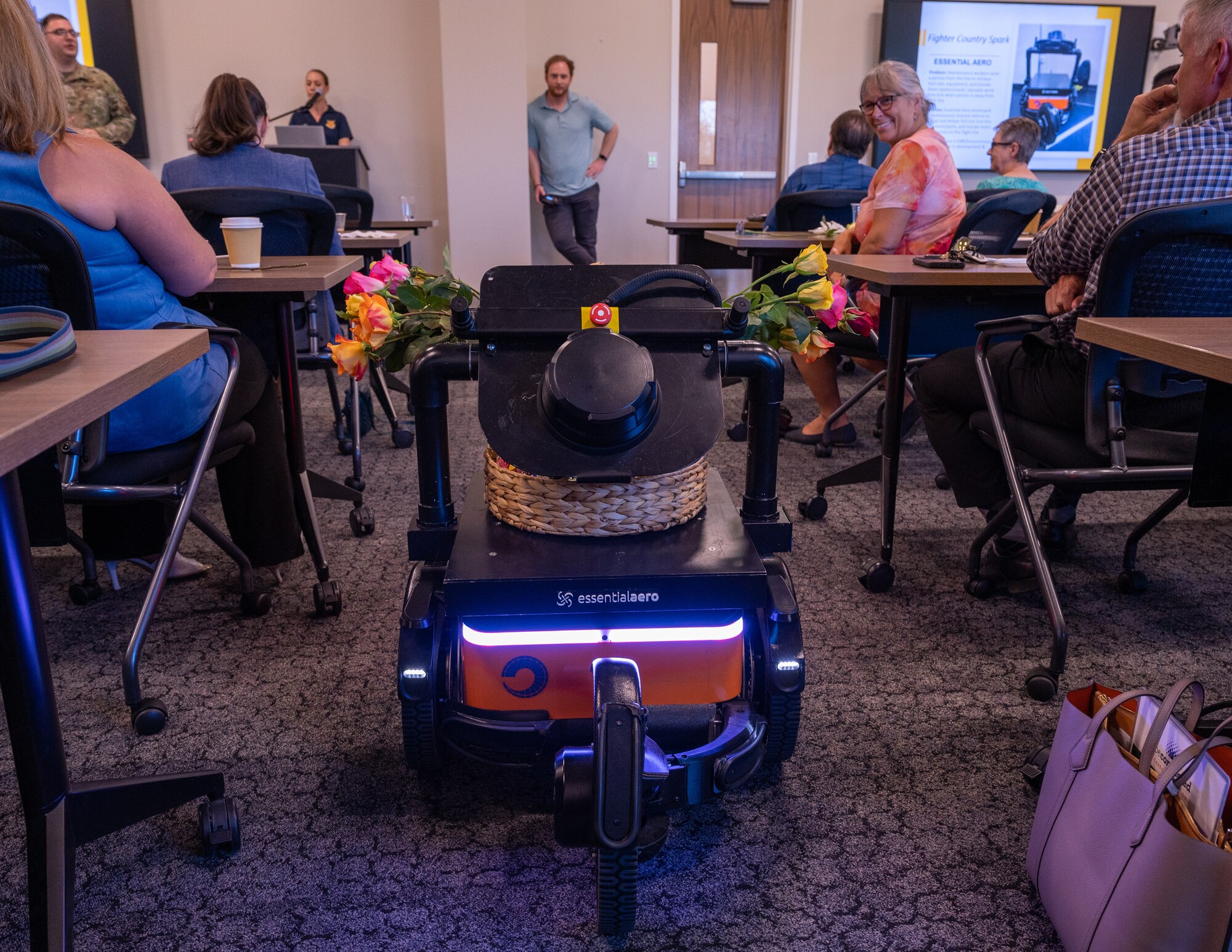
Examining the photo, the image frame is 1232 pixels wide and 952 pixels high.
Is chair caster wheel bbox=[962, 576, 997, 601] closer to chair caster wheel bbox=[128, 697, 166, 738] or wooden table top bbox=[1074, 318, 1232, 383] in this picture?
wooden table top bbox=[1074, 318, 1232, 383]

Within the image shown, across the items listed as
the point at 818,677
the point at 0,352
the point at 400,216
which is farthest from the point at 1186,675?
the point at 400,216

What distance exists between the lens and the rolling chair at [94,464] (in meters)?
1.04

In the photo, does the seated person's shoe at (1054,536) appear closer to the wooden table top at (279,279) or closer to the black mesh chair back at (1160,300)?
the black mesh chair back at (1160,300)

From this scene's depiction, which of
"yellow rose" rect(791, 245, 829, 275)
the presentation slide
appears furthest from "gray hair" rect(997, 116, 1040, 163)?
"yellow rose" rect(791, 245, 829, 275)

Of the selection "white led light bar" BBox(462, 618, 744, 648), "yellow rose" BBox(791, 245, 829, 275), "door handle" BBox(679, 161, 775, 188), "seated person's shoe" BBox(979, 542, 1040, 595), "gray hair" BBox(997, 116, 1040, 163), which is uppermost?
"gray hair" BBox(997, 116, 1040, 163)

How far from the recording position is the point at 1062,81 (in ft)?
23.1

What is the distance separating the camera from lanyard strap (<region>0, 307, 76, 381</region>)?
809mm

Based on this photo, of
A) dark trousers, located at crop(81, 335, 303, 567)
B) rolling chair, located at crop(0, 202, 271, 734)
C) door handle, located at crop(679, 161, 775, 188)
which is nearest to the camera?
rolling chair, located at crop(0, 202, 271, 734)

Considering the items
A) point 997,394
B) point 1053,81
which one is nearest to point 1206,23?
point 997,394

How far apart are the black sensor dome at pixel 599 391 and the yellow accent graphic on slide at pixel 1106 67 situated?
713 centimetres

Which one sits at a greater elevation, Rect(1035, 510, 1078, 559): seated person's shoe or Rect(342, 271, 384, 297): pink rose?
Rect(342, 271, 384, 297): pink rose

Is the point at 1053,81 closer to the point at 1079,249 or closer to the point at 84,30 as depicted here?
the point at 1079,249

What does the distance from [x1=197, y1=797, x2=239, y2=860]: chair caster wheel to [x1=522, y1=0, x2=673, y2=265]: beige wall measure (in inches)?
229

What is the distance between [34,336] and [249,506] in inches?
38.0
